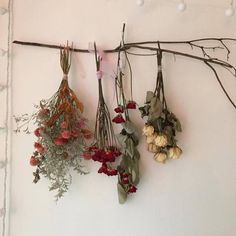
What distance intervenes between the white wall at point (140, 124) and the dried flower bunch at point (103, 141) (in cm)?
5

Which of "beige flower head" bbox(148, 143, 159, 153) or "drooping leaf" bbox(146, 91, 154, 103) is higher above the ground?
"drooping leaf" bbox(146, 91, 154, 103)

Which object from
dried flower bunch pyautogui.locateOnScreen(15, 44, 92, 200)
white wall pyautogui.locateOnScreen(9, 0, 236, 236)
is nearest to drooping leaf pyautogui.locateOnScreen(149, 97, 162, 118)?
white wall pyautogui.locateOnScreen(9, 0, 236, 236)

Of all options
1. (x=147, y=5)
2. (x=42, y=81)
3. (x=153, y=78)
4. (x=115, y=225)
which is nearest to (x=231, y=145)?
(x=153, y=78)

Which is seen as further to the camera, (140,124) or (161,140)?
(140,124)

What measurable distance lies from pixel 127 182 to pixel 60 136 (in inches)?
12.0

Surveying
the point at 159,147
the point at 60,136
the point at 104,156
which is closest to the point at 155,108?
the point at 159,147

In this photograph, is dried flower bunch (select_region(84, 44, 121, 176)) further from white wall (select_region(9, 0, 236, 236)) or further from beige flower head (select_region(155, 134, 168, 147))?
beige flower head (select_region(155, 134, 168, 147))

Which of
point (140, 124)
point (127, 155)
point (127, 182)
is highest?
point (140, 124)

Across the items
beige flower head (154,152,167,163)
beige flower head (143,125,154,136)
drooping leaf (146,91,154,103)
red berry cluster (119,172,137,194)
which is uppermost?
drooping leaf (146,91,154,103)

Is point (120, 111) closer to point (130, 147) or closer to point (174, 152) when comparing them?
point (130, 147)

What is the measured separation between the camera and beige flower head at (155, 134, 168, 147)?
3.77 ft

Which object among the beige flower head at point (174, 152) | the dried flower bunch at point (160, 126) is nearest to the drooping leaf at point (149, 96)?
the dried flower bunch at point (160, 126)

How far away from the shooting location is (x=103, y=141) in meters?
1.19

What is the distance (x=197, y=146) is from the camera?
49.6 inches
